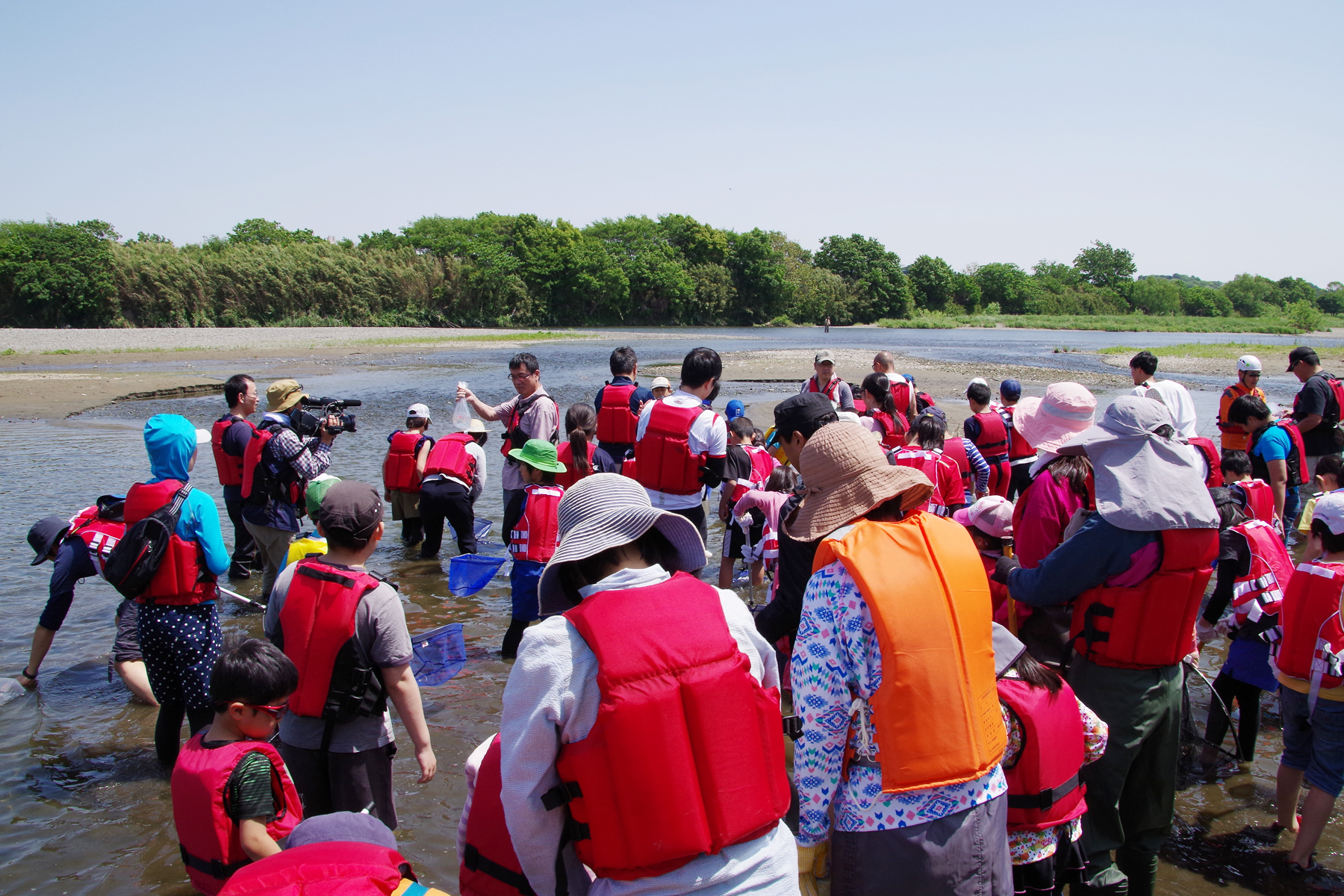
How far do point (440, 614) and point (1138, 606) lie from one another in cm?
550

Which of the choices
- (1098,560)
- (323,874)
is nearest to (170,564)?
(323,874)

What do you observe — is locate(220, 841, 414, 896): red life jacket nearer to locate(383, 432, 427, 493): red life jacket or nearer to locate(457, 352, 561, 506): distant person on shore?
locate(457, 352, 561, 506): distant person on shore

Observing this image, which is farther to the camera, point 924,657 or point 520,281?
point 520,281

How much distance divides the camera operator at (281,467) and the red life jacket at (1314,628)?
6.34 metres

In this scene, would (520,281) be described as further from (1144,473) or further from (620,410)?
(1144,473)

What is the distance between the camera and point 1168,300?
113 metres

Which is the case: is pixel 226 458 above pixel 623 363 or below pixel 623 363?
below

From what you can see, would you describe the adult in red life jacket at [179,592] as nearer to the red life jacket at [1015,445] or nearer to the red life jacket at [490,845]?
the red life jacket at [490,845]

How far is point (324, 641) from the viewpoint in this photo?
2.99m

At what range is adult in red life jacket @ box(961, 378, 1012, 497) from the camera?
791 centimetres

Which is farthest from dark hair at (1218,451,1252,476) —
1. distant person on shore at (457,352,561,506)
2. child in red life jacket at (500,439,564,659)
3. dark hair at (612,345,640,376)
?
distant person on shore at (457,352,561,506)

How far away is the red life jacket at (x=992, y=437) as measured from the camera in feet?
25.9

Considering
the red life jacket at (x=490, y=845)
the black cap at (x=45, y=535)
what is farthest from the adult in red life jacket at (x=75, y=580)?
the red life jacket at (x=490, y=845)

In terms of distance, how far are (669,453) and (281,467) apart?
328 cm
